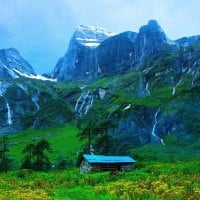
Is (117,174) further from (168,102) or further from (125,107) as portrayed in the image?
(125,107)

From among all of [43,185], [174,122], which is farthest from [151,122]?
[43,185]

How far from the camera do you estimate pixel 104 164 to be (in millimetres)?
72688

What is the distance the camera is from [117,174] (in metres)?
57.3

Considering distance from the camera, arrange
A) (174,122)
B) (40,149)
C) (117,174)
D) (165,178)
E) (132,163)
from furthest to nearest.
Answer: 1. (174,122)
2. (40,149)
3. (132,163)
4. (117,174)
5. (165,178)

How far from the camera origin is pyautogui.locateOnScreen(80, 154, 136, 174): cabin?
71.6m

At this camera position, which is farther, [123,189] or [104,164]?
[104,164]

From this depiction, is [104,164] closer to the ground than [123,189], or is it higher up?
higher up

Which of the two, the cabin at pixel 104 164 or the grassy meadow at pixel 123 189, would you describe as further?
the cabin at pixel 104 164

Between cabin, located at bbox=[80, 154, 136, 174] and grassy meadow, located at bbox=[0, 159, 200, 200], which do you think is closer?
grassy meadow, located at bbox=[0, 159, 200, 200]

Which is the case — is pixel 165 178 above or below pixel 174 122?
below

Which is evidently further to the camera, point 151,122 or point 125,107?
point 125,107

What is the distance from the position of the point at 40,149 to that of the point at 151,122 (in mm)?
60103

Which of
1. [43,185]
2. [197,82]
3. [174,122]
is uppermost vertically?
[197,82]

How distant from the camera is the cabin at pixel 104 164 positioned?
71.6 meters
